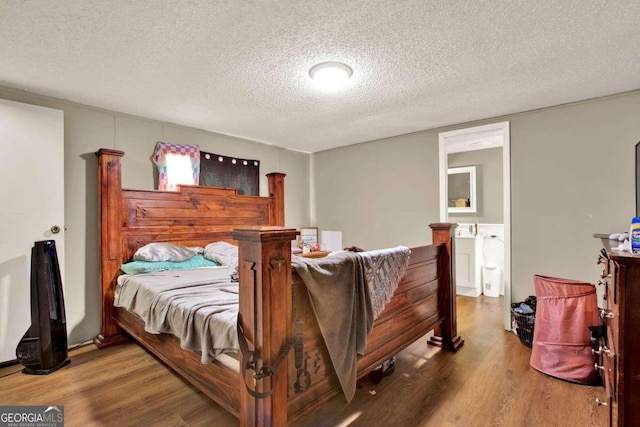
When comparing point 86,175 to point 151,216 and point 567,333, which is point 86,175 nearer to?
point 151,216

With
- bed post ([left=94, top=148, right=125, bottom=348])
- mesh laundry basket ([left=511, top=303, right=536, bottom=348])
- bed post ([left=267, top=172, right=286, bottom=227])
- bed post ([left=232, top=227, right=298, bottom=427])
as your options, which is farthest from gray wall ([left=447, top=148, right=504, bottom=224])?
bed post ([left=94, top=148, right=125, bottom=348])

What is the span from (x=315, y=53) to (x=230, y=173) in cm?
232

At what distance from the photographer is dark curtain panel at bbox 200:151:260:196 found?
3672 millimetres

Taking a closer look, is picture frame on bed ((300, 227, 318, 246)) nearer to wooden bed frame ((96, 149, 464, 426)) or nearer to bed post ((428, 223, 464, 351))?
wooden bed frame ((96, 149, 464, 426))

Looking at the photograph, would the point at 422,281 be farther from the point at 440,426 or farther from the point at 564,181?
the point at 564,181

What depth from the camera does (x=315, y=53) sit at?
196 centimetres

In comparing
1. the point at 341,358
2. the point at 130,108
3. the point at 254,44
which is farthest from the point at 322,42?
the point at 130,108

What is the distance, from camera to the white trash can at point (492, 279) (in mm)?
4344

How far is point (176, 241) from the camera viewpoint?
3285 millimetres

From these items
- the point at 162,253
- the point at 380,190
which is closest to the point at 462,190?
the point at 380,190

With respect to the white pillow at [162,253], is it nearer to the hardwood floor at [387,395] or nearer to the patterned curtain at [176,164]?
the patterned curtain at [176,164]

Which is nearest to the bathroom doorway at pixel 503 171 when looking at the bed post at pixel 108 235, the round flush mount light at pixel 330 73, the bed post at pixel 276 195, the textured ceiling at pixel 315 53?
the textured ceiling at pixel 315 53

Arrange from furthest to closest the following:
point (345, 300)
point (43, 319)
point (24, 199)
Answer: point (24, 199) < point (43, 319) < point (345, 300)

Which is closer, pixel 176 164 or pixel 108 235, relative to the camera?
pixel 108 235
